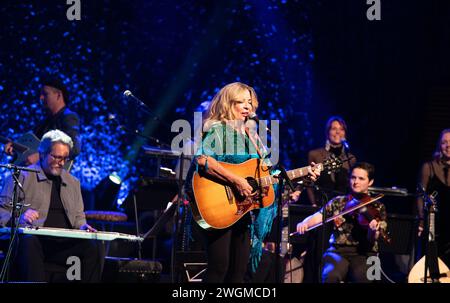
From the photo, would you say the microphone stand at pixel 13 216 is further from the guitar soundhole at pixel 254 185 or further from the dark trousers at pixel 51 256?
the guitar soundhole at pixel 254 185

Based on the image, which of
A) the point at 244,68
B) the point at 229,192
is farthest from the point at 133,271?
the point at 244,68

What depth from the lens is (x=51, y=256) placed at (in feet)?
19.0

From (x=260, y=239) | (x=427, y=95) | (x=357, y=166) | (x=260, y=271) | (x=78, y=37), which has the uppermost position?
(x=78, y=37)

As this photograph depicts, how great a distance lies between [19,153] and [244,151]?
3.17m

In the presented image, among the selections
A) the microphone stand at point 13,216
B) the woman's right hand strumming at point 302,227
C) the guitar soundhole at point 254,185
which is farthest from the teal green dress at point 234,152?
the woman's right hand strumming at point 302,227

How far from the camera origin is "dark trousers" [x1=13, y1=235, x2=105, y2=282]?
5528 millimetres

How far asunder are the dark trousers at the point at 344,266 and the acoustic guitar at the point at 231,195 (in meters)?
1.74

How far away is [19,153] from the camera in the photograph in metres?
7.01

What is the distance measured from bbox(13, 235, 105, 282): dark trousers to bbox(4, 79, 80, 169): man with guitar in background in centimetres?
128

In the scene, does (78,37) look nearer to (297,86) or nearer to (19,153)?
(19,153)

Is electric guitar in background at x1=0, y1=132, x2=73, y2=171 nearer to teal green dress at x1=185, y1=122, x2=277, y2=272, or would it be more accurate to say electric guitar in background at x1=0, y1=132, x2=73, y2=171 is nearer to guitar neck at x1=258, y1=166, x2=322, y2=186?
teal green dress at x1=185, y1=122, x2=277, y2=272

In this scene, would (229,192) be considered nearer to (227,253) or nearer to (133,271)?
→ (227,253)

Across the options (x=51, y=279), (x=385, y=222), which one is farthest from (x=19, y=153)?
(x=385, y=222)

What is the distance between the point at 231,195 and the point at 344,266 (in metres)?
2.22
